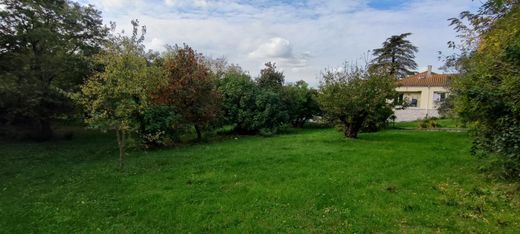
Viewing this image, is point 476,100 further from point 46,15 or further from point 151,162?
point 46,15

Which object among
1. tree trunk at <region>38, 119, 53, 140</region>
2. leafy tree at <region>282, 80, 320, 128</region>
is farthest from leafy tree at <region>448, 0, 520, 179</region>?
tree trunk at <region>38, 119, 53, 140</region>

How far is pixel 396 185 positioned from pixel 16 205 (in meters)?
7.51

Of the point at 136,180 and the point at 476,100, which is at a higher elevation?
the point at 476,100

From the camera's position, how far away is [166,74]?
14070 millimetres

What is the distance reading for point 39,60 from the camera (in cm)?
1714

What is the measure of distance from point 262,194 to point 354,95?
31.2ft

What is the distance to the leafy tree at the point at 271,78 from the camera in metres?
23.4

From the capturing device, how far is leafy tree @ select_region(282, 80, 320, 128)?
23.1 m

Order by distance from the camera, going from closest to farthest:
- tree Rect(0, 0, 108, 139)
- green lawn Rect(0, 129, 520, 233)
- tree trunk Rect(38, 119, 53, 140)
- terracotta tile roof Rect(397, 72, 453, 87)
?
green lawn Rect(0, 129, 520, 233)
tree Rect(0, 0, 108, 139)
tree trunk Rect(38, 119, 53, 140)
terracotta tile roof Rect(397, 72, 453, 87)

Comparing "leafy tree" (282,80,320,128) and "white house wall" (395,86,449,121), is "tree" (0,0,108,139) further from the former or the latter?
"white house wall" (395,86,449,121)

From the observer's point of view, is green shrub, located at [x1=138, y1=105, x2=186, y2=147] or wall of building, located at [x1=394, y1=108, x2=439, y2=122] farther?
wall of building, located at [x1=394, y1=108, x2=439, y2=122]

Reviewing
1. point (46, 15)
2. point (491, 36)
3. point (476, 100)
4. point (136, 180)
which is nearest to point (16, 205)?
point (136, 180)

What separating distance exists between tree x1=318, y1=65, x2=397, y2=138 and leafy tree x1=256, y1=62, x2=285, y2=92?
7404 millimetres

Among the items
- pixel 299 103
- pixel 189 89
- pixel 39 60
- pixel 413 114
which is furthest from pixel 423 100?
pixel 39 60
